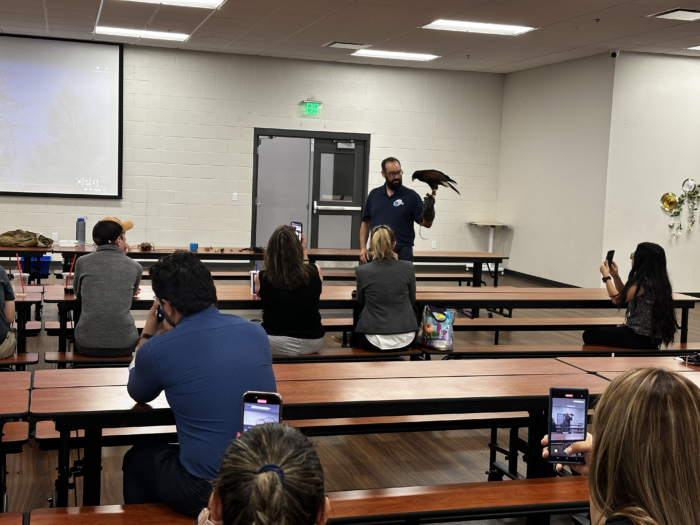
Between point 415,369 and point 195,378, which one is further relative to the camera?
point 415,369

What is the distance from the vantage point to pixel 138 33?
30.4 feet

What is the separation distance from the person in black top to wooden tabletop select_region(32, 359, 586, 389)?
1.03 meters

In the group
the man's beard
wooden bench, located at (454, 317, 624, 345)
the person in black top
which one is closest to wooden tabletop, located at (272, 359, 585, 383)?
the person in black top

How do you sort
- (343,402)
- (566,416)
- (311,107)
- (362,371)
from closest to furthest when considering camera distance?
1. (566,416)
2. (343,402)
3. (362,371)
4. (311,107)

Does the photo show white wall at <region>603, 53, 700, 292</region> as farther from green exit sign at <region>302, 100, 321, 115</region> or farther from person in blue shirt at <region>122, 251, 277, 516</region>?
person in blue shirt at <region>122, 251, 277, 516</region>

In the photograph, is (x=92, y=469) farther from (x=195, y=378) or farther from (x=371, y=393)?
(x=371, y=393)

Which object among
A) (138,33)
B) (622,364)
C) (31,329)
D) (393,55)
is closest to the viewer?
(622,364)

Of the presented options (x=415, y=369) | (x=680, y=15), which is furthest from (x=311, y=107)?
(x=415, y=369)

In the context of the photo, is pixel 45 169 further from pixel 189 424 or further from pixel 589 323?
pixel 189 424

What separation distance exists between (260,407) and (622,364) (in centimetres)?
211

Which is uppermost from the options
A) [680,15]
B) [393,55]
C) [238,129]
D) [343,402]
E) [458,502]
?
[393,55]

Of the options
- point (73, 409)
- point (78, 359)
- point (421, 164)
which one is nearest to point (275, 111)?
point (421, 164)

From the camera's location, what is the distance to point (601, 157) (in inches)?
377

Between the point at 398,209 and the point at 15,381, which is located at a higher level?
the point at 398,209
